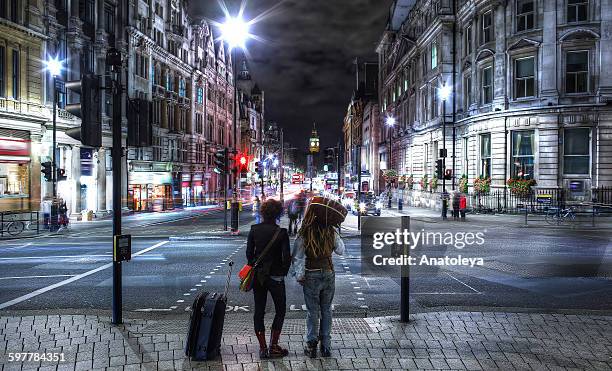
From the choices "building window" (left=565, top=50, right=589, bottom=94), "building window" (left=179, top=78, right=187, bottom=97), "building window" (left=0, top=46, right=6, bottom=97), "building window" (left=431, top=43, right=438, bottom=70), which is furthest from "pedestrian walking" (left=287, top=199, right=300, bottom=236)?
"building window" (left=179, top=78, right=187, bottom=97)

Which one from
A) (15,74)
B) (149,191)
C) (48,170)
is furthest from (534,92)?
(149,191)

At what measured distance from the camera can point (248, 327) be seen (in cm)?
745

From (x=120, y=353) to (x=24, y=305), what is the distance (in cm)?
429

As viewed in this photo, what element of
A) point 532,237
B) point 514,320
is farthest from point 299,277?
point 532,237

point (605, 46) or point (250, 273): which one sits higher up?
point (605, 46)

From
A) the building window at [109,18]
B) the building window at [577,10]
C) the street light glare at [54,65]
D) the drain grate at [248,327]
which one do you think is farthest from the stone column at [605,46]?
the street light glare at [54,65]

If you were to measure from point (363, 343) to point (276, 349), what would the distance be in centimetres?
126

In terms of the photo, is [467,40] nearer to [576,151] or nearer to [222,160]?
[576,151]

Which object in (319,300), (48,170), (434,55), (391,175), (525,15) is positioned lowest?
(319,300)

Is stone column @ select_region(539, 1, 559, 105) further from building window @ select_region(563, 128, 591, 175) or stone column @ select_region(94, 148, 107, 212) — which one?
stone column @ select_region(94, 148, 107, 212)

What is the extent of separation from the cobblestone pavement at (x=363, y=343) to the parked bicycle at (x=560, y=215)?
21741 mm

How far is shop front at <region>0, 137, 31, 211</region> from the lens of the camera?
26.4 meters

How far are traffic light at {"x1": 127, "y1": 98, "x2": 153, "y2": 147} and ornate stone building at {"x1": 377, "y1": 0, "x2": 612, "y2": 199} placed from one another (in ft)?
96.4

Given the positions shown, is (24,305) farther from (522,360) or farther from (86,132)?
(522,360)
